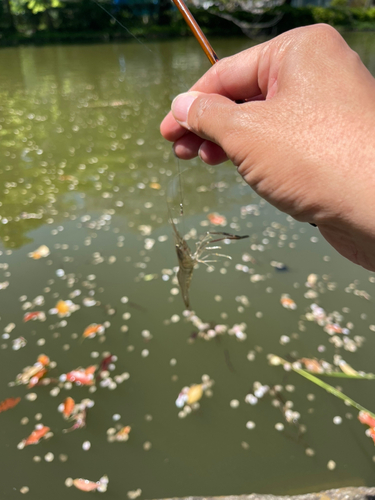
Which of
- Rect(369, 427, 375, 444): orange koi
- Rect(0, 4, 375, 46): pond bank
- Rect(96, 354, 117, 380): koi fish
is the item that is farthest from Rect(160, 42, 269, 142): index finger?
Rect(0, 4, 375, 46): pond bank

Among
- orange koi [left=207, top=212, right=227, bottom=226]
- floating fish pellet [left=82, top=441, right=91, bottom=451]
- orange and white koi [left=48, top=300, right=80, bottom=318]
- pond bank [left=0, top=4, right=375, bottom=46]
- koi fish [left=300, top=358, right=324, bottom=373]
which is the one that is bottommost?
pond bank [left=0, top=4, right=375, bottom=46]

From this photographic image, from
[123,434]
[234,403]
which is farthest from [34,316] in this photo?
[234,403]

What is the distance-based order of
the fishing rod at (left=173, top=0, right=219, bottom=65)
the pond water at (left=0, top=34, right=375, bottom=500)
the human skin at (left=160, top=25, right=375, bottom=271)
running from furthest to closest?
the pond water at (left=0, top=34, right=375, bottom=500) < the fishing rod at (left=173, top=0, right=219, bottom=65) < the human skin at (left=160, top=25, right=375, bottom=271)

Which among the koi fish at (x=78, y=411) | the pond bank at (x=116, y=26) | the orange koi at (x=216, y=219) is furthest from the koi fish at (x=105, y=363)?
the pond bank at (x=116, y=26)

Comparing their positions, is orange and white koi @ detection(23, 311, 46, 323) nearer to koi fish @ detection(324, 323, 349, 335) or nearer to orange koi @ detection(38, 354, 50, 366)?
orange koi @ detection(38, 354, 50, 366)

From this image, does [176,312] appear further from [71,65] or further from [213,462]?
[71,65]

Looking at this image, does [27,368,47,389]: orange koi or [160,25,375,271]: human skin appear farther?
[27,368,47,389]: orange koi
